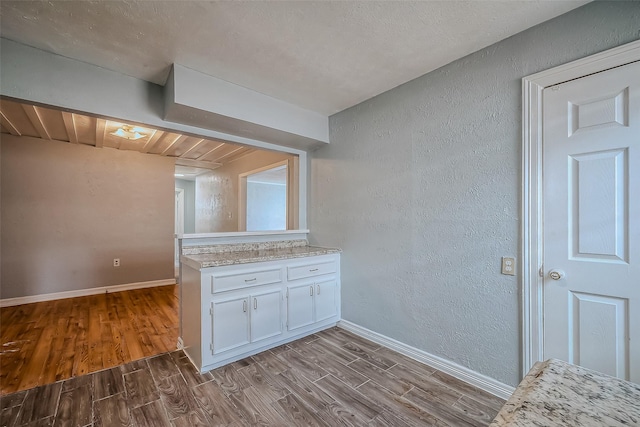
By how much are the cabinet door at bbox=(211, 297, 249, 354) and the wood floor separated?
29.5 inches

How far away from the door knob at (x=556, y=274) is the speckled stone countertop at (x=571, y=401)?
121 centimetres

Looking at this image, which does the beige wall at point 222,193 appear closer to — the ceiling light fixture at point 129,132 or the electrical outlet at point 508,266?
the ceiling light fixture at point 129,132

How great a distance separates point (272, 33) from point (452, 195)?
1676 mm

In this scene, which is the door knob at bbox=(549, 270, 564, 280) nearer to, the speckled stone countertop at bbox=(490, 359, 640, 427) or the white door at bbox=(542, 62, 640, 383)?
the white door at bbox=(542, 62, 640, 383)

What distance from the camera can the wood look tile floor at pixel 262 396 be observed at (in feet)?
5.31

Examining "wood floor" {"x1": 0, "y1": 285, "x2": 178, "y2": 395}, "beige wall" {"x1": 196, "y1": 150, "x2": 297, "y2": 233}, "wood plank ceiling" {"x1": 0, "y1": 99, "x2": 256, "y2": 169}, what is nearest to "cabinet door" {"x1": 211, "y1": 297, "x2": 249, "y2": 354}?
"wood floor" {"x1": 0, "y1": 285, "x2": 178, "y2": 395}

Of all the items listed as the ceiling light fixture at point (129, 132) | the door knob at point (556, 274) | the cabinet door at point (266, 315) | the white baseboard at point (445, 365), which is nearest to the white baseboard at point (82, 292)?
the ceiling light fixture at point (129, 132)

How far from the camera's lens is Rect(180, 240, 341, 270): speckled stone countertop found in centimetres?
217

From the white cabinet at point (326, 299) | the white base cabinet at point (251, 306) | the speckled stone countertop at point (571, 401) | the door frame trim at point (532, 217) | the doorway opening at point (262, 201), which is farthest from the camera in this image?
the doorway opening at point (262, 201)

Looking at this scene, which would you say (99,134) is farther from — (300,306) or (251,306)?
(300,306)

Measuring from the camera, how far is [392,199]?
→ 246cm

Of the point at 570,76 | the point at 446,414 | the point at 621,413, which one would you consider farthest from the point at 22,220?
the point at 570,76

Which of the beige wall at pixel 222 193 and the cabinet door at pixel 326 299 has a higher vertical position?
the beige wall at pixel 222 193

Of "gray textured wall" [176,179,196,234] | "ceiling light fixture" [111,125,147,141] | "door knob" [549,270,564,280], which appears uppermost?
"ceiling light fixture" [111,125,147,141]
